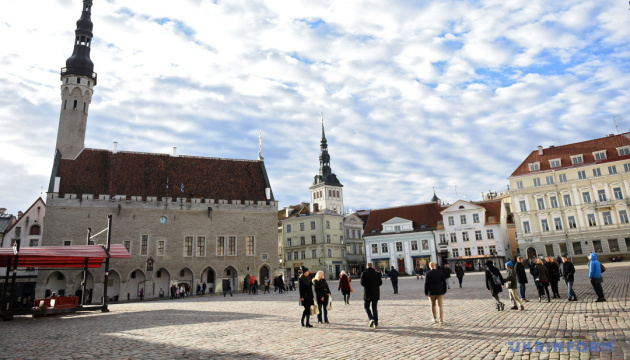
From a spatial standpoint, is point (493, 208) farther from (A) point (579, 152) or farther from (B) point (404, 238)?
(B) point (404, 238)

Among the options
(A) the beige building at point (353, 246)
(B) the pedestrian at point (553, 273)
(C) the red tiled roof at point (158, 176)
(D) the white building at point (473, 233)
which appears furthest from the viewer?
(A) the beige building at point (353, 246)

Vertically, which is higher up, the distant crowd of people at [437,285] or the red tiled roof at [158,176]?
the red tiled roof at [158,176]

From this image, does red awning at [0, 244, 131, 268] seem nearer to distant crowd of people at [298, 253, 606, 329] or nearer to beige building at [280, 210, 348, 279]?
distant crowd of people at [298, 253, 606, 329]

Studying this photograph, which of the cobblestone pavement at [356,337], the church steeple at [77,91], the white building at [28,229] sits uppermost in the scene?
the church steeple at [77,91]

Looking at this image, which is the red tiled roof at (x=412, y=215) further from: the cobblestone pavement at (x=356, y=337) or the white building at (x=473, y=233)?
the cobblestone pavement at (x=356, y=337)

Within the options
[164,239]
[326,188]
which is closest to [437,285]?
[164,239]

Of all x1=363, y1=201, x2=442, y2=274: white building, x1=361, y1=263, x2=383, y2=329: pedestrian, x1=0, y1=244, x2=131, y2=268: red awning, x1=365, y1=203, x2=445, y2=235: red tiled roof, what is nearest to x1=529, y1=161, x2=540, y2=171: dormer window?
x1=365, y1=203, x2=445, y2=235: red tiled roof

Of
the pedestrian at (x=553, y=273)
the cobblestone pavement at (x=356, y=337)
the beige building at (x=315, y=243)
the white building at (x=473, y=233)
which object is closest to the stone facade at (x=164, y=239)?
the beige building at (x=315, y=243)

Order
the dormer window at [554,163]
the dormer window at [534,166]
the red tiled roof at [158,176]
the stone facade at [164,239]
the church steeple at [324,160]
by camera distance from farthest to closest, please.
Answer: the church steeple at [324,160]
the dormer window at [534,166]
the dormer window at [554,163]
the red tiled roof at [158,176]
the stone facade at [164,239]

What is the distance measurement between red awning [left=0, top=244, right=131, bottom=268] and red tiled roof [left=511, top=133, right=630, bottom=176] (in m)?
52.3

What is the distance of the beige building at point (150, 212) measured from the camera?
36.6m

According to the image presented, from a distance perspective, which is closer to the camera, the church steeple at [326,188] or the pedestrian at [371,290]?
the pedestrian at [371,290]

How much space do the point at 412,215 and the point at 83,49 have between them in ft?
165

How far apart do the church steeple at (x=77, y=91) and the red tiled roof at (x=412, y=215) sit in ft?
139
